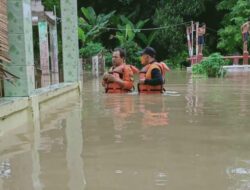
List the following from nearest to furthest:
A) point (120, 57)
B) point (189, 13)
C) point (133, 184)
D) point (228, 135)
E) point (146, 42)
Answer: point (133, 184), point (228, 135), point (120, 57), point (189, 13), point (146, 42)

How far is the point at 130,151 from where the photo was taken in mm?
4238

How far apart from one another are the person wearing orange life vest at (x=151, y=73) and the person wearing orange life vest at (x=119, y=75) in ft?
0.99

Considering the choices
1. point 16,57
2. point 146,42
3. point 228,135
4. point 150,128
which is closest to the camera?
point 228,135

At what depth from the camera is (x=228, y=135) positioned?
16.2ft

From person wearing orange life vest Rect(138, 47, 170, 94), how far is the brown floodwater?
2.49m

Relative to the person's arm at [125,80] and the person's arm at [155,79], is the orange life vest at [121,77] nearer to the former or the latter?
the person's arm at [125,80]

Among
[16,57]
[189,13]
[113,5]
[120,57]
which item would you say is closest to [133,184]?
[16,57]

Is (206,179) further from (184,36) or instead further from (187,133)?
(184,36)

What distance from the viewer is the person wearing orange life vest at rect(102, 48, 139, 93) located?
984 cm

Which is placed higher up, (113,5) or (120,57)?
(113,5)

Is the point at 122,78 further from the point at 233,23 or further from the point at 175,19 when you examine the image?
the point at 233,23

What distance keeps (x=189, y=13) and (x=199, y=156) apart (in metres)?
28.1

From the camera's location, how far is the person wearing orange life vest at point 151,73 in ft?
31.3

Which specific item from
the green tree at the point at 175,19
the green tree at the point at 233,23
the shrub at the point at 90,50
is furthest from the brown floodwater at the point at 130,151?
the green tree at the point at 175,19
